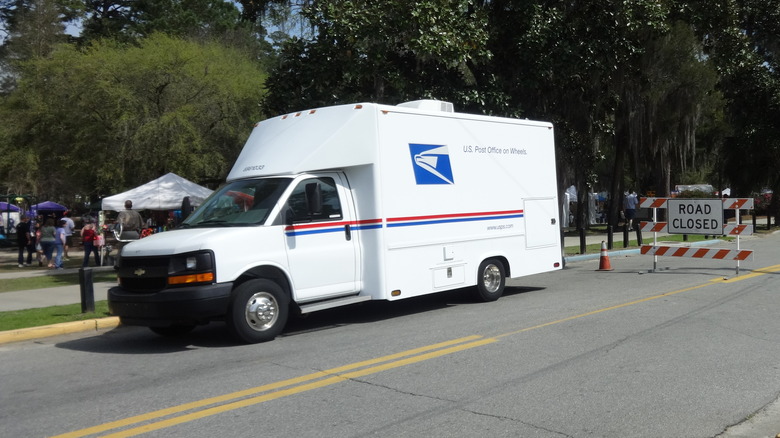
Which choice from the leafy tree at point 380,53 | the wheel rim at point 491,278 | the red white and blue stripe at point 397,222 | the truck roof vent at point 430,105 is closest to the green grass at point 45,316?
the red white and blue stripe at point 397,222

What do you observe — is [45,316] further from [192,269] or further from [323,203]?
[323,203]

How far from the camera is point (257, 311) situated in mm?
8992

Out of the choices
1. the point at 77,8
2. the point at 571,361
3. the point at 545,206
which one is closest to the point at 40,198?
the point at 77,8

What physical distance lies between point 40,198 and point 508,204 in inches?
1947

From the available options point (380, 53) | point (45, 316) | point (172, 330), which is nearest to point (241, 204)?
point (172, 330)

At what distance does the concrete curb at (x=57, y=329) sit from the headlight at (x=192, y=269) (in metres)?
2.83

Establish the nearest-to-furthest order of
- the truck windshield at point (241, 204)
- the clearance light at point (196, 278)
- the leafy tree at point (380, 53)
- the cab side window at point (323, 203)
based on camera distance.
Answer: the clearance light at point (196, 278), the truck windshield at point (241, 204), the cab side window at point (323, 203), the leafy tree at point (380, 53)

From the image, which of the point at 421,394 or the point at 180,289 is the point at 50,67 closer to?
the point at 180,289

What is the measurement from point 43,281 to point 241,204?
10380mm

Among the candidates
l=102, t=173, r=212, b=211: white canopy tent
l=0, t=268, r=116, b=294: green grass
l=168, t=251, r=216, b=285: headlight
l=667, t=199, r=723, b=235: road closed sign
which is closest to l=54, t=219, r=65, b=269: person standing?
l=102, t=173, r=212, b=211: white canopy tent

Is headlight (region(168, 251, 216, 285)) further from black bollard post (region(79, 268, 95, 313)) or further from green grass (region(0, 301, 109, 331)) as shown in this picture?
black bollard post (region(79, 268, 95, 313))

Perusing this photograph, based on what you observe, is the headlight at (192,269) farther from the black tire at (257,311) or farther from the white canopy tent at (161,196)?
the white canopy tent at (161,196)

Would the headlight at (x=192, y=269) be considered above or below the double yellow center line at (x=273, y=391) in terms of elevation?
above

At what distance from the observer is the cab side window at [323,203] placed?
9.55 metres
